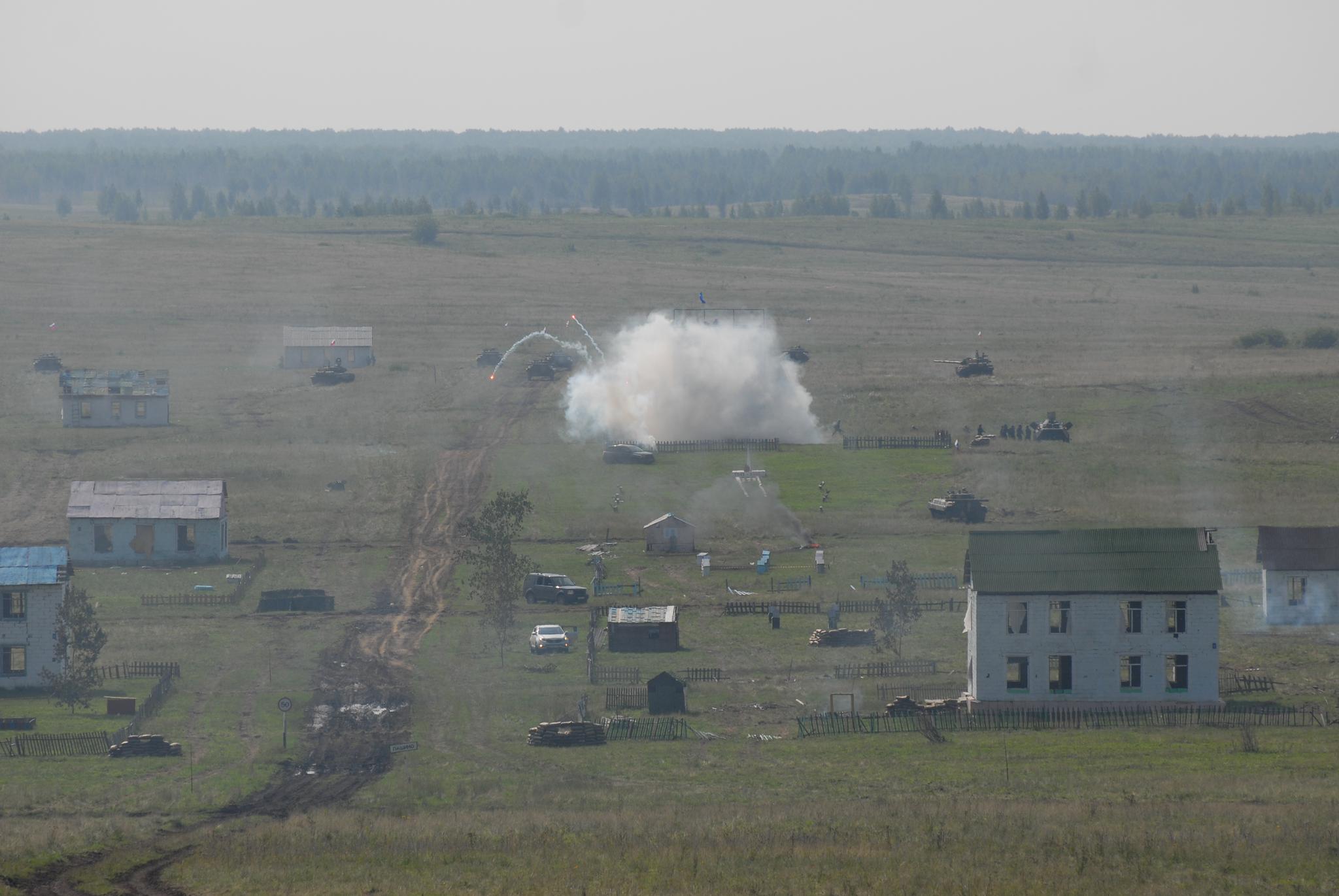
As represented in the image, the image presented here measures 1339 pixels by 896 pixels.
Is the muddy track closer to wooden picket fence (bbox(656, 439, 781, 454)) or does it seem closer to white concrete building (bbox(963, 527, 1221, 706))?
wooden picket fence (bbox(656, 439, 781, 454))

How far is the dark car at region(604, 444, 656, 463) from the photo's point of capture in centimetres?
8581

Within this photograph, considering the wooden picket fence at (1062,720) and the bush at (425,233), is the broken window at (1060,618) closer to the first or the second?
the wooden picket fence at (1062,720)

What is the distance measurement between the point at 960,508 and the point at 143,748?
132 feet

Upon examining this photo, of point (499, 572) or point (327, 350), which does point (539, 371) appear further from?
point (499, 572)

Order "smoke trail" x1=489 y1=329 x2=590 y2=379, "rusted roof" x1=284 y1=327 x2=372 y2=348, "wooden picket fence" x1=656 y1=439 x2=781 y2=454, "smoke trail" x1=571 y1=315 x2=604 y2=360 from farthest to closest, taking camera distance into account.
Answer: "smoke trail" x1=571 y1=315 x2=604 y2=360, "rusted roof" x1=284 y1=327 x2=372 y2=348, "smoke trail" x1=489 y1=329 x2=590 y2=379, "wooden picket fence" x1=656 y1=439 x2=781 y2=454

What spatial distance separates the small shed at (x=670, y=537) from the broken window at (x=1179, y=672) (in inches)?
1005

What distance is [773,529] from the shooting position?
7269cm

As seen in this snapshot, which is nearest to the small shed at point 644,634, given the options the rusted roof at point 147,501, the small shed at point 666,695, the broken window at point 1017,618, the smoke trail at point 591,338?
the small shed at point 666,695

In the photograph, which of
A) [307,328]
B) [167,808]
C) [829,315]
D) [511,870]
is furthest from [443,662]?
[829,315]

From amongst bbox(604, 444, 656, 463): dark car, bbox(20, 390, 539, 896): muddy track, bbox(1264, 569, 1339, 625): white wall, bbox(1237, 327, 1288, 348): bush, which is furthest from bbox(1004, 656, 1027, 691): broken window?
bbox(1237, 327, 1288, 348): bush

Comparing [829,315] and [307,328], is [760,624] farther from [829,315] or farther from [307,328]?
[829,315]

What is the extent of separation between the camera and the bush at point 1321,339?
11550 cm

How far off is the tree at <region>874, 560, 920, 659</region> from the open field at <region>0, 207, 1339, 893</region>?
1999 mm

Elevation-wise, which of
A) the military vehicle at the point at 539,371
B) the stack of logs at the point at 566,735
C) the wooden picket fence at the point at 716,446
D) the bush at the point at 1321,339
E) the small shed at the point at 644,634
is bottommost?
the stack of logs at the point at 566,735
